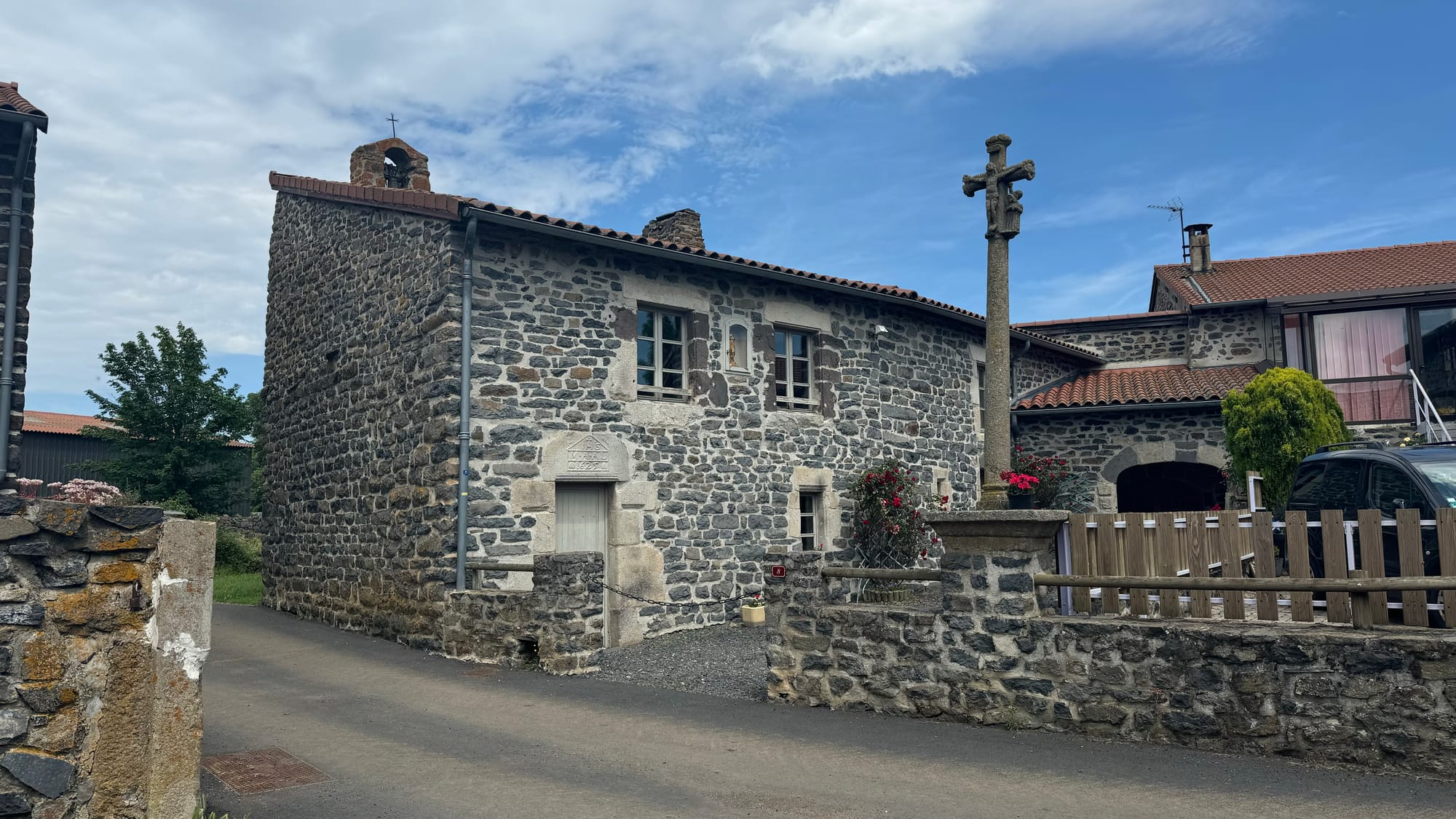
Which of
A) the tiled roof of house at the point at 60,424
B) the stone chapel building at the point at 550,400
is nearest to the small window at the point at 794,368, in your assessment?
the stone chapel building at the point at 550,400

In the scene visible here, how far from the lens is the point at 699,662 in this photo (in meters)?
9.43

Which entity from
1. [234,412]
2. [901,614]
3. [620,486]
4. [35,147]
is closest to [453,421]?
[620,486]

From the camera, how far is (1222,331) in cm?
1778

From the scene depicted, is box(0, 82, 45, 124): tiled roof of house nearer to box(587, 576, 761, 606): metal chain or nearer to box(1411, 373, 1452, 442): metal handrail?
box(587, 576, 761, 606): metal chain

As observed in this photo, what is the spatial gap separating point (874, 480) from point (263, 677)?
26.0 ft

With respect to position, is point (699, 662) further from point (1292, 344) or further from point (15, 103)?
point (1292, 344)

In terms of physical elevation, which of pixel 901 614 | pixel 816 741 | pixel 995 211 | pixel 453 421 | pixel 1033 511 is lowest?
pixel 816 741

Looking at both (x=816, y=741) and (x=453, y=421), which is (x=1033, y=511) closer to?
(x=816, y=741)

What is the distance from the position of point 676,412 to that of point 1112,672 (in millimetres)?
6434

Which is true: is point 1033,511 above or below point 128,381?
below

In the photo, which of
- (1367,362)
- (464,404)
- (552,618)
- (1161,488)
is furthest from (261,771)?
(1367,362)

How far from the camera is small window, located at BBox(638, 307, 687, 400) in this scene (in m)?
11.5

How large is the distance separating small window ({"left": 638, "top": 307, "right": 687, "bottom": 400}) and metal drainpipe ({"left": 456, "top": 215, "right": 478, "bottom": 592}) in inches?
86.6

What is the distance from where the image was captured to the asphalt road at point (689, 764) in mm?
4906
